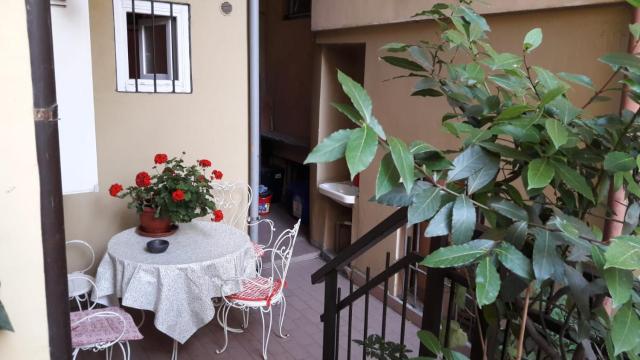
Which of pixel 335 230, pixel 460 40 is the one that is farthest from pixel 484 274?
pixel 335 230

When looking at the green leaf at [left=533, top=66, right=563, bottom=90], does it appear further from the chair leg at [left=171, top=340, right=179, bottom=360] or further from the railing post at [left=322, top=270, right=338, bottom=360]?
the chair leg at [left=171, top=340, right=179, bottom=360]

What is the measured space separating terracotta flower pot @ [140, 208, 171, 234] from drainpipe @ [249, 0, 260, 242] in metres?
1.03

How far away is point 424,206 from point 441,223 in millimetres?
44

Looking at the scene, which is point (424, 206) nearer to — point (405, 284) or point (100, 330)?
point (405, 284)

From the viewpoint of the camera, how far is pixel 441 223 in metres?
0.96

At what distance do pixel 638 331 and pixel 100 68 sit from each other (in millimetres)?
3568

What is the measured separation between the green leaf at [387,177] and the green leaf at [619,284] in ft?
1.30

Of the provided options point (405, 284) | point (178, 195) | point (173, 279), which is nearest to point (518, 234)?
point (405, 284)

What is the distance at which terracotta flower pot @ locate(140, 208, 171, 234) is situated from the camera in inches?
135

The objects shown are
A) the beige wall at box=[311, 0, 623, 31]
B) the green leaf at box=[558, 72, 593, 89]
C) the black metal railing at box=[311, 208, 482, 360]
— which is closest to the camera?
the green leaf at box=[558, 72, 593, 89]

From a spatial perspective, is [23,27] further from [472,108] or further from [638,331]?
[638,331]

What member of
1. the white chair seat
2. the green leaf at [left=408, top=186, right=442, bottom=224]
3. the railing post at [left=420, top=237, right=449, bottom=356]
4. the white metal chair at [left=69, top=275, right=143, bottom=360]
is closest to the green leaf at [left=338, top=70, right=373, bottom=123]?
the green leaf at [left=408, top=186, right=442, bottom=224]

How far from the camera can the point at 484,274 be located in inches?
35.4

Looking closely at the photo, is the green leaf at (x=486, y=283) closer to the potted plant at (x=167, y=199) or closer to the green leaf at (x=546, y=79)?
the green leaf at (x=546, y=79)
